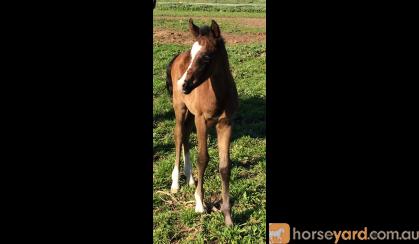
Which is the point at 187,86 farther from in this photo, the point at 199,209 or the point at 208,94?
the point at 199,209

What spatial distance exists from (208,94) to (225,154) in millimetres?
651

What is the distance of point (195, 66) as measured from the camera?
3490 millimetres

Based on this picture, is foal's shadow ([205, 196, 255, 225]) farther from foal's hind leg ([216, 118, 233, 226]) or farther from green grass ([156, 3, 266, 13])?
green grass ([156, 3, 266, 13])

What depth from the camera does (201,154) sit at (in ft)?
13.7

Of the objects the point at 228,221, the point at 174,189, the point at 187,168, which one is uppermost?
the point at 187,168

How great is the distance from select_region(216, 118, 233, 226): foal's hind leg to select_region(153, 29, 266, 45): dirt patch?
8.60 meters

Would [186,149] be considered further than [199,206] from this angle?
Yes

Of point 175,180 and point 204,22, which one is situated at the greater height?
point 204,22

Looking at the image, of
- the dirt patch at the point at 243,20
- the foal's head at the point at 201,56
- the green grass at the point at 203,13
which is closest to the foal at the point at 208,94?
the foal's head at the point at 201,56

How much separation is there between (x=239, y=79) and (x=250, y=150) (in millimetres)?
3465

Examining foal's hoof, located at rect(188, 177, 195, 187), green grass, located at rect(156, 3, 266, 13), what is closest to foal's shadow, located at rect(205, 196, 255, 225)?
foal's hoof, located at rect(188, 177, 195, 187)

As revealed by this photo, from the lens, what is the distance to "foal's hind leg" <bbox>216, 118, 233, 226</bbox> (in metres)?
3.99
